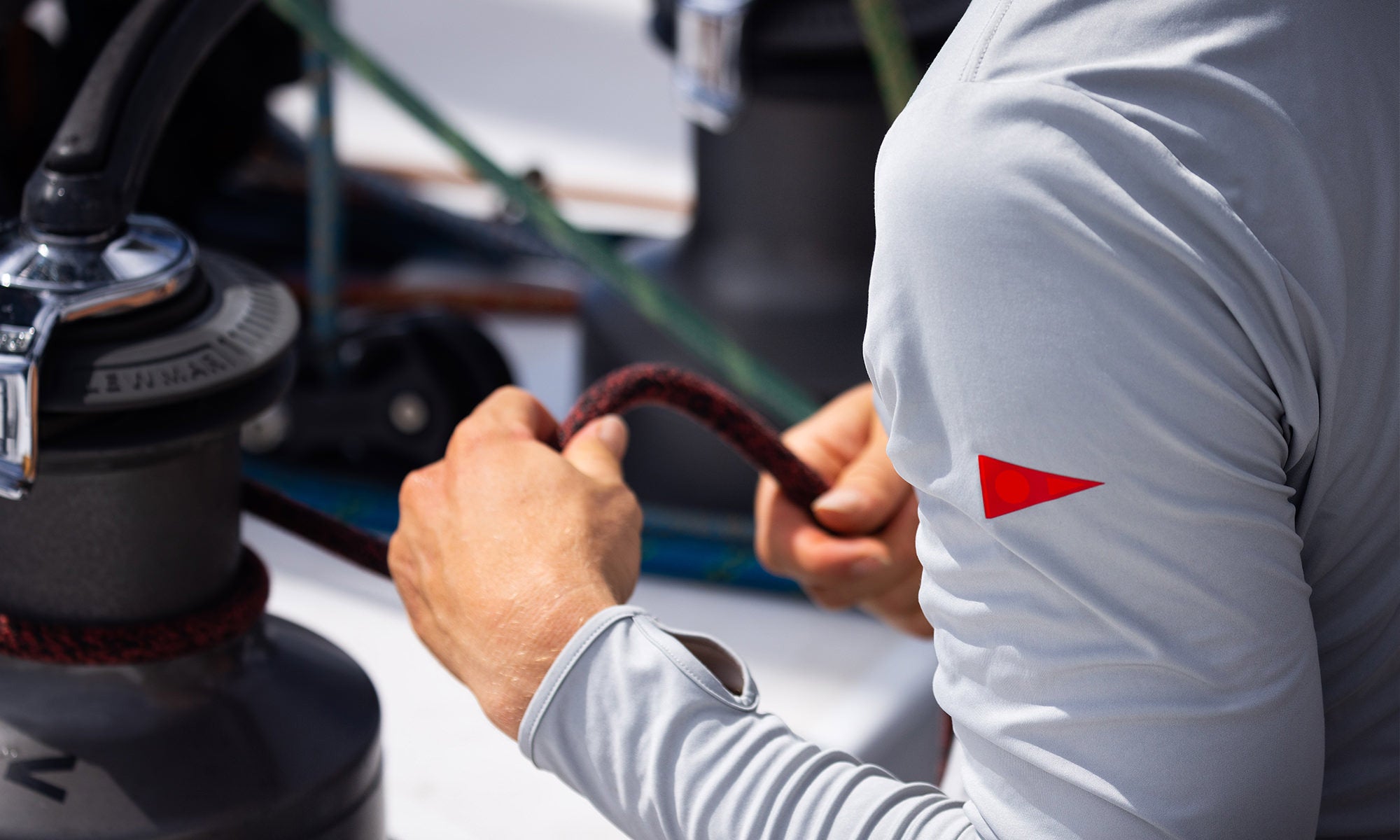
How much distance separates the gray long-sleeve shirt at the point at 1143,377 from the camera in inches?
15.1

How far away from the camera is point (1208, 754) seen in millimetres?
410

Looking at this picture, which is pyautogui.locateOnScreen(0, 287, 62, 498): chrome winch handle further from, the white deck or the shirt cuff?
the white deck

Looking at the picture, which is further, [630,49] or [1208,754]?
[630,49]

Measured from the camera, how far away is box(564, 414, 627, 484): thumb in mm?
579

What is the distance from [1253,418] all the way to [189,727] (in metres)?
0.37

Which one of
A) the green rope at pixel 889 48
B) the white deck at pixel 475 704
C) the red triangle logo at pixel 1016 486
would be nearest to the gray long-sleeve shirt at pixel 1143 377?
the red triangle logo at pixel 1016 486

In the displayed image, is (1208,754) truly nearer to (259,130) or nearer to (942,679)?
(942,679)

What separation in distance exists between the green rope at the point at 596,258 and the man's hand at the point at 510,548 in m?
0.43

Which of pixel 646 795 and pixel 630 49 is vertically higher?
pixel 646 795

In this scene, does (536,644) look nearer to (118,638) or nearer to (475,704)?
(118,638)

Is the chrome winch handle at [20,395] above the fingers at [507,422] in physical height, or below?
above

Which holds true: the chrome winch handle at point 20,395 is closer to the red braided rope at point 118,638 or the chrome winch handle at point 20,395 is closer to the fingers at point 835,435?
the red braided rope at point 118,638

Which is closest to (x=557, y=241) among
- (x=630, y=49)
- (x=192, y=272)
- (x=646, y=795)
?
(x=192, y=272)

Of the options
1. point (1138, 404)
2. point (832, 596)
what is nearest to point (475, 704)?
point (832, 596)
